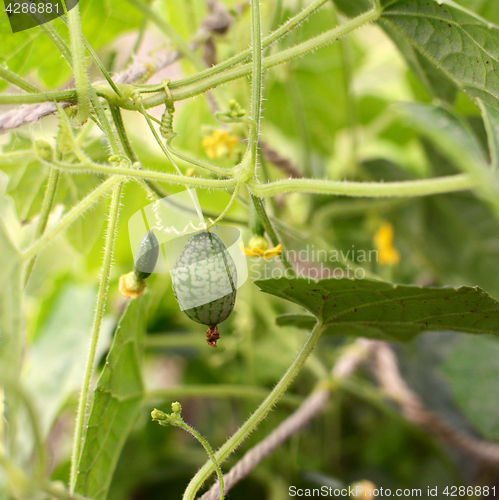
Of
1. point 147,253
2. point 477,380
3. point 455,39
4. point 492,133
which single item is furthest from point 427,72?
point 477,380

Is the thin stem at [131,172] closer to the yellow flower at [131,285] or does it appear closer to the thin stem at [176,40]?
the yellow flower at [131,285]

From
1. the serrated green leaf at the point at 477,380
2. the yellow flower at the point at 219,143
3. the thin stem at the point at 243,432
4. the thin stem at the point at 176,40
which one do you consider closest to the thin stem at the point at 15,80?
the yellow flower at the point at 219,143

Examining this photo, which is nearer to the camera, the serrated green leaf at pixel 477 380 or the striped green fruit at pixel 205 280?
the striped green fruit at pixel 205 280

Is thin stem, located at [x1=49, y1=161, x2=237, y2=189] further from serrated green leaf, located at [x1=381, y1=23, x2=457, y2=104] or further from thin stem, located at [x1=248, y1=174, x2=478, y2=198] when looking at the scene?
serrated green leaf, located at [x1=381, y1=23, x2=457, y2=104]

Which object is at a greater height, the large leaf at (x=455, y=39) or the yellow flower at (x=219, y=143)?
the large leaf at (x=455, y=39)

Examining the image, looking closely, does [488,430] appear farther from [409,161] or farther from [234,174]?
[409,161]

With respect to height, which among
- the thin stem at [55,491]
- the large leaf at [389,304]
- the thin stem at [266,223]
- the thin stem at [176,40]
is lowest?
the thin stem at [55,491]

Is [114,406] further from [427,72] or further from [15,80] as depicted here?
[427,72]
